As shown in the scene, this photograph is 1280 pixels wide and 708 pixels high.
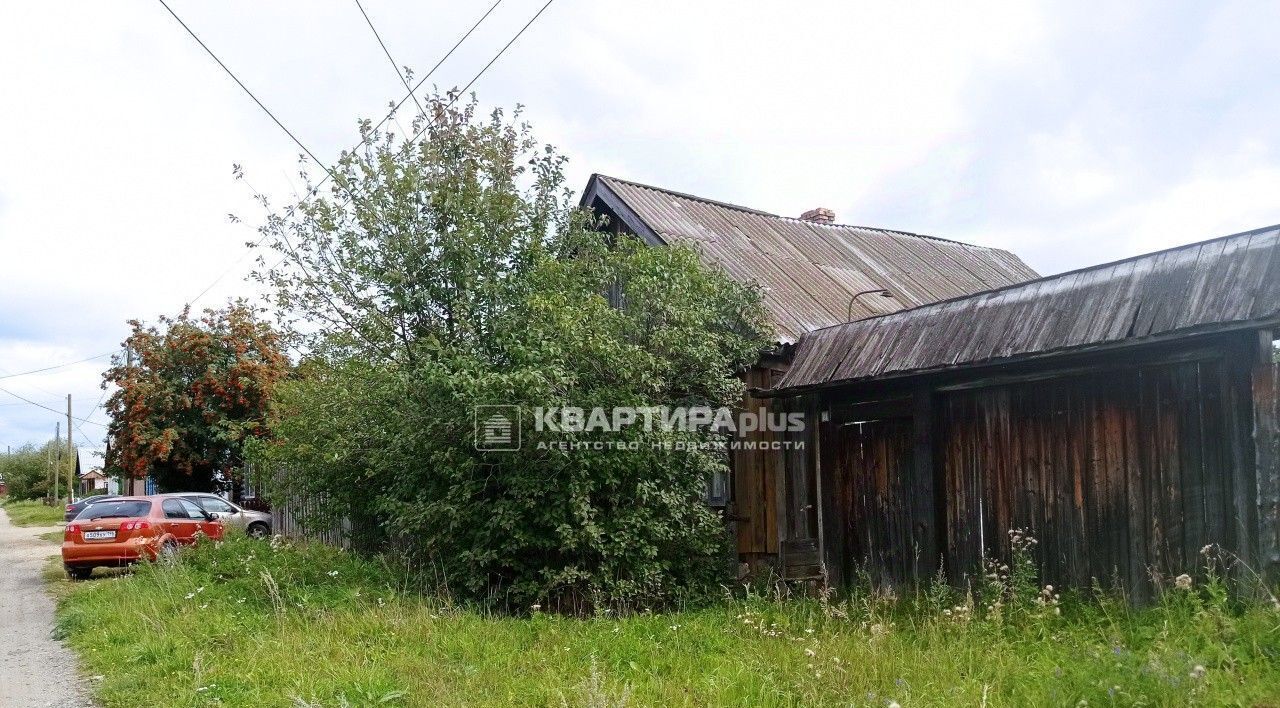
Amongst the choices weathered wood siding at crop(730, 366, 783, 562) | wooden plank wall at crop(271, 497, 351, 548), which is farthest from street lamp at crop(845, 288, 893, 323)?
Result: wooden plank wall at crop(271, 497, 351, 548)

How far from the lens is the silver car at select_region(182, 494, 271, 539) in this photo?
15.2 metres

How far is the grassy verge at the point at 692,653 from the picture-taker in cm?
466

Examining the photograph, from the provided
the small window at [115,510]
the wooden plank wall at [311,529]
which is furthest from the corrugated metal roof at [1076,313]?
the small window at [115,510]

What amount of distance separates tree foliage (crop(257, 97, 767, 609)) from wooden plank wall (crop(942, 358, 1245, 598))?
2.33 m

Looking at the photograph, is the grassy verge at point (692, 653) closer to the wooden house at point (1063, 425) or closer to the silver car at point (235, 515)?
the wooden house at point (1063, 425)

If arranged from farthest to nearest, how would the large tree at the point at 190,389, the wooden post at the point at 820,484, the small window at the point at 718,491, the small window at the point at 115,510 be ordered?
the large tree at the point at 190,389
the small window at the point at 115,510
the small window at the point at 718,491
the wooden post at the point at 820,484

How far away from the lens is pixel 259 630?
287 inches

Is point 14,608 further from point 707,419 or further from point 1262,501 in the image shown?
point 1262,501

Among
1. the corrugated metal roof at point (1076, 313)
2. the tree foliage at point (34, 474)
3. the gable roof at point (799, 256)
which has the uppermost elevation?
the gable roof at point (799, 256)

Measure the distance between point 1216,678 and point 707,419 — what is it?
4853mm

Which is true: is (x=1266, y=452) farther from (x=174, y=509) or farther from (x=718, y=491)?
(x=174, y=509)

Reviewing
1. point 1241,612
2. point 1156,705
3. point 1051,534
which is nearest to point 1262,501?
point 1241,612

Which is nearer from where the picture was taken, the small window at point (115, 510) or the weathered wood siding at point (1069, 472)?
the weathered wood siding at point (1069, 472)

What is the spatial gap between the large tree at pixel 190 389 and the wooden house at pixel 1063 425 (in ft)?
49.9
